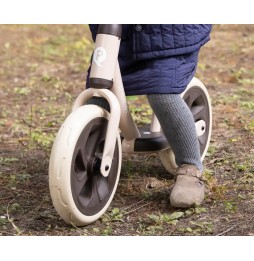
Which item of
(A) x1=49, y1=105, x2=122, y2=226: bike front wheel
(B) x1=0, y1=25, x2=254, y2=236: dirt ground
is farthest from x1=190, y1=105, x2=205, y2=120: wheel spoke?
(A) x1=49, y1=105, x2=122, y2=226: bike front wheel

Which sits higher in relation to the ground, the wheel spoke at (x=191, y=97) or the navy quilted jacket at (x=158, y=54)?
the navy quilted jacket at (x=158, y=54)

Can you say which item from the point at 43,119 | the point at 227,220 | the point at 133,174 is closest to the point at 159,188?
the point at 133,174

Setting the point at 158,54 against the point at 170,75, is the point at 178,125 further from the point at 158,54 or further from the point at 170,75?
the point at 158,54

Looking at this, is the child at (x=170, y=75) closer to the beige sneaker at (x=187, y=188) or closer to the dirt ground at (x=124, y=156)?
the beige sneaker at (x=187, y=188)

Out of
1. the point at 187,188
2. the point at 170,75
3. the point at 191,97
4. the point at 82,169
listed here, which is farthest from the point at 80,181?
the point at 191,97

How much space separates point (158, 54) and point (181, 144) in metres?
0.42

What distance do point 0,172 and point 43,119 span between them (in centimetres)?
99

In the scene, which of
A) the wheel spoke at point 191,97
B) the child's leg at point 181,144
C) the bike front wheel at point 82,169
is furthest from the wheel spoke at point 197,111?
the bike front wheel at point 82,169

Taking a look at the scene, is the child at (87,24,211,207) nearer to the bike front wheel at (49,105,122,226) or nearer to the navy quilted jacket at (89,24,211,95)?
the navy quilted jacket at (89,24,211,95)

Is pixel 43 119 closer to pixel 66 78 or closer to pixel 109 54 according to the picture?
pixel 66 78

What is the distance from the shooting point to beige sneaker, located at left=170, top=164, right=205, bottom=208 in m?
3.10

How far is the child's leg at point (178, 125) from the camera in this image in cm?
312

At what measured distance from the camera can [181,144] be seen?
126 inches
